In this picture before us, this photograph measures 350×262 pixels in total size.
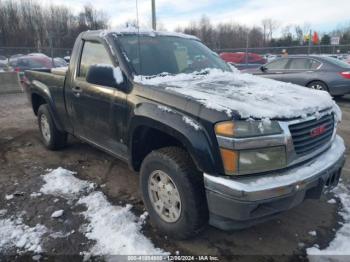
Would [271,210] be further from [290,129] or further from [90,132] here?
[90,132]

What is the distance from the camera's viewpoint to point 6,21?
5378 cm

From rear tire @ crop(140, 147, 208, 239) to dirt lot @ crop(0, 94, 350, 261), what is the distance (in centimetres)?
18

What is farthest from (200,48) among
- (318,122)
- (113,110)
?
(318,122)

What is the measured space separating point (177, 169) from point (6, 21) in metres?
60.7

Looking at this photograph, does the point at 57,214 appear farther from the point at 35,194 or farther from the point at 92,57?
the point at 92,57

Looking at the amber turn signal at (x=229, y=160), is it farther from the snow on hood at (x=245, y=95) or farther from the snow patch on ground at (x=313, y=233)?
the snow patch on ground at (x=313, y=233)

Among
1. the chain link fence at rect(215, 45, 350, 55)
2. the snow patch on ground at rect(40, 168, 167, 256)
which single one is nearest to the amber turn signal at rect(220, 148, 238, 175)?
the snow patch on ground at rect(40, 168, 167, 256)

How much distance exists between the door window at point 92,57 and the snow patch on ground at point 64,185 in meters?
1.34

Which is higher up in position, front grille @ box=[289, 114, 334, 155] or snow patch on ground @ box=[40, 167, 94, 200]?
front grille @ box=[289, 114, 334, 155]

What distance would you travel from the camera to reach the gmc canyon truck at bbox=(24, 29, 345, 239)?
8.02ft

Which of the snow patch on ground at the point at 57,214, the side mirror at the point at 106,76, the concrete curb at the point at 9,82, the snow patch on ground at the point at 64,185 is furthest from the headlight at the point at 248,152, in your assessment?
the concrete curb at the point at 9,82

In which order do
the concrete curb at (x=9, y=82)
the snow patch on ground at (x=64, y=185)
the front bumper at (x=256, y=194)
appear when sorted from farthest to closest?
the concrete curb at (x=9, y=82) < the snow patch on ground at (x=64, y=185) < the front bumper at (x=256, y=194)

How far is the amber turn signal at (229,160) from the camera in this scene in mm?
2416

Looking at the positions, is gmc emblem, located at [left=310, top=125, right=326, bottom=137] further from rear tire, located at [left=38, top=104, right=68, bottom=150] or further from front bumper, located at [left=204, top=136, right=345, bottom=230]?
rear tire, located at [left=38, top=104, right=68, bottom=150]
